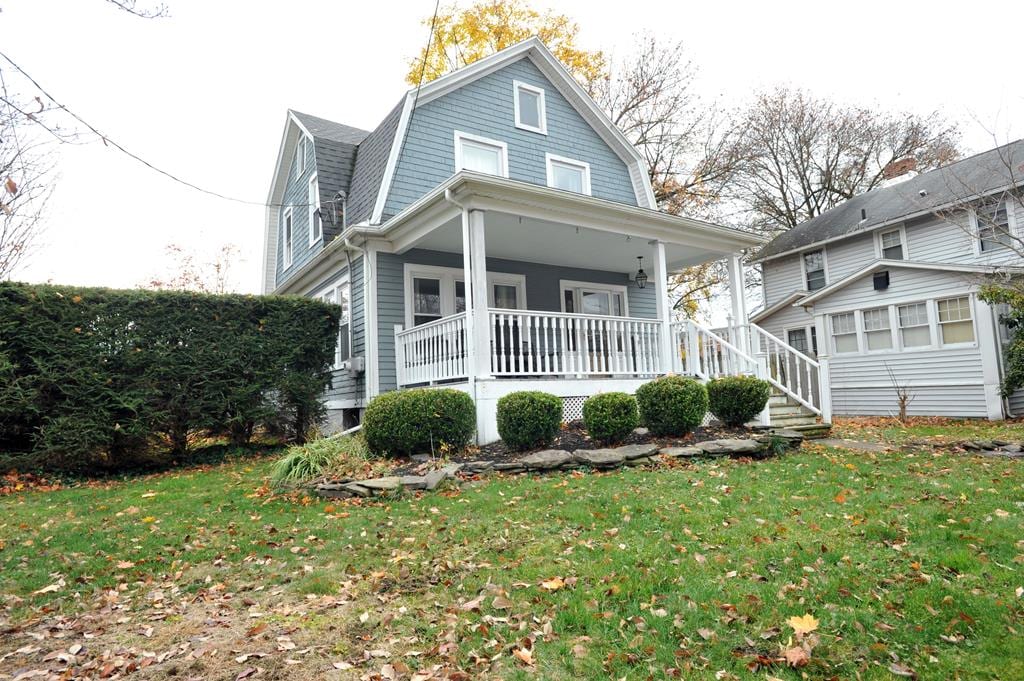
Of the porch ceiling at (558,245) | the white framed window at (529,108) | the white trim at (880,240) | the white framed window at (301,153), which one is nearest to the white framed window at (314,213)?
the white framed window at (301,153)

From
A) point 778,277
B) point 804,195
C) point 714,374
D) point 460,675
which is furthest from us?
point 804,195

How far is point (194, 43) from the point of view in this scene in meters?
5.09

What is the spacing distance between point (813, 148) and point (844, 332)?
10.8 m

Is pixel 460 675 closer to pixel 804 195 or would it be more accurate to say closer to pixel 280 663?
pixel 280 663

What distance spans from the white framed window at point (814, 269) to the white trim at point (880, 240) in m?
1.78

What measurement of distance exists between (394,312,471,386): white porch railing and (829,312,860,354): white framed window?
37.7 ft

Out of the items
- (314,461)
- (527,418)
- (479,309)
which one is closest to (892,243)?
(479,309)

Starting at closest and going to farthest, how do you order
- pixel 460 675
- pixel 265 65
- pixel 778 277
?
pixel 460 675 < pixel 265 65 < pixel 778 277

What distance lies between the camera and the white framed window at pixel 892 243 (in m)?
16.3

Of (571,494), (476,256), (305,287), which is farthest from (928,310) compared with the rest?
(305,287)

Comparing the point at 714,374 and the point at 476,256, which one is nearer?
the point at 476,256

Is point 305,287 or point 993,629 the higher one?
point 305,287

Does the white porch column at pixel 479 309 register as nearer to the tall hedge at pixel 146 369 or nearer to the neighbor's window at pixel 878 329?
the tall hedge at pixel 146 369

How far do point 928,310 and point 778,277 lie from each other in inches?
273
